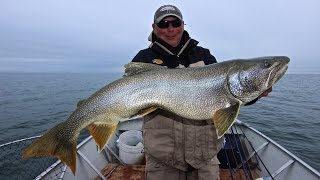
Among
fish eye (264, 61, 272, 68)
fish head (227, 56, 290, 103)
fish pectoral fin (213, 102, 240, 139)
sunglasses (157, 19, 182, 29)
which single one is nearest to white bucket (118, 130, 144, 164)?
sunglasses (157, 19, 182, 29)

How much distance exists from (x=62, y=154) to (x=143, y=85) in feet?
4.62

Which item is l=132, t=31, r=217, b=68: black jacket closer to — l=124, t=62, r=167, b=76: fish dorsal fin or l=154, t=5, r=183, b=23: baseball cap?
l=154, t=5, r=183, b=23: baseball cap

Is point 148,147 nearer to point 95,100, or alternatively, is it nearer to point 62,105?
point 95,100

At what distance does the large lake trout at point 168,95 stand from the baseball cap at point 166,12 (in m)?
1.02

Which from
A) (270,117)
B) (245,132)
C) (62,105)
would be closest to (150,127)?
(245,132)

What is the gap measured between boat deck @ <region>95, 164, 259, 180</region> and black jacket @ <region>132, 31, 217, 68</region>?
383cm

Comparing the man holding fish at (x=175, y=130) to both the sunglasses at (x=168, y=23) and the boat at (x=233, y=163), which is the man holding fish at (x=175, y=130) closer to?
the sunglasses at (x=168, y=23)

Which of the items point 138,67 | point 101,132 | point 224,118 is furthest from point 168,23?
point 101,132

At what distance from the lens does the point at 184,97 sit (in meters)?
3.49

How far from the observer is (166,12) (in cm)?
420

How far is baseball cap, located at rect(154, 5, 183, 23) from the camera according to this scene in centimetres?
416

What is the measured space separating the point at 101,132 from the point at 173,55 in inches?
62.9

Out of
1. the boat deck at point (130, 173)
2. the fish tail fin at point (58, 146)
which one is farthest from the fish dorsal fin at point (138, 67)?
the boat deck at point (130, 173)

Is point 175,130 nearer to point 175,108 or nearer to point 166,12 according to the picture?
point 175,108
